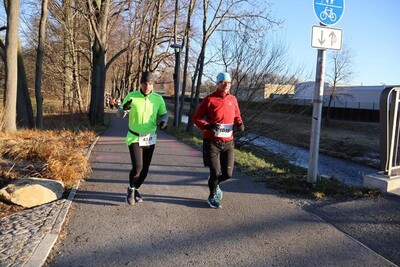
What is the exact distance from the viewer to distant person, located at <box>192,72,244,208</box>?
5.69 metres

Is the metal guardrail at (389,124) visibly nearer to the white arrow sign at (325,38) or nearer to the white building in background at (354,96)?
the white arrow sign at (325,38)

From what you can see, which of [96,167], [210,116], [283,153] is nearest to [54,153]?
[96,167]

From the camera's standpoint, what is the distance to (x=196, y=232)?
5.00m

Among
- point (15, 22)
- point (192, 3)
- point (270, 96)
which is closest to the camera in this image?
point (15, 22)

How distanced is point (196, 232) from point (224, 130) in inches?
60.1

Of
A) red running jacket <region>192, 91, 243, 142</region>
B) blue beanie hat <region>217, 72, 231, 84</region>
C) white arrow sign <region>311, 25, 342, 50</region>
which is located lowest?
red running jacket <region>192, 91, 243, 142</region>

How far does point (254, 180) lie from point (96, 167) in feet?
12.0

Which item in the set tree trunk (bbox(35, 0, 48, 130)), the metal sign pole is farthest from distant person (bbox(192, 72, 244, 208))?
tree trunk (bbox(35, 0, 48, 130))

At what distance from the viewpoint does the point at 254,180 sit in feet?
26.3

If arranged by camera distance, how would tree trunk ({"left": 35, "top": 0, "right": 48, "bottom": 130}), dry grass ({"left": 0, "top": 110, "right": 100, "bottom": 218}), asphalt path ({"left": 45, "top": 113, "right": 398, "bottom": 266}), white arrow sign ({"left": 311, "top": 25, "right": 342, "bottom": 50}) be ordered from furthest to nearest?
tree trunk ({"left": 35, "top": 0, "right": 48, "bottom": 130})
dry grass ({"left": 0, "top": 110, "right": 100, "bottom": 218})
white arrow sign ({"left": 311, "top": 25, "right": 342, "bottom": 50})
asphalt path ({"left": 45, "top": 113, "right": 398, "bottom": 266})

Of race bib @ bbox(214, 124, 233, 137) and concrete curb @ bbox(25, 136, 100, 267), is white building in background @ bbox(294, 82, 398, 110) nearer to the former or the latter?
race bib @ bbox(214, 124, 233, 137)

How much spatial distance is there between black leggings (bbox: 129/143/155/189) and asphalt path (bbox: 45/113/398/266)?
0.42 m

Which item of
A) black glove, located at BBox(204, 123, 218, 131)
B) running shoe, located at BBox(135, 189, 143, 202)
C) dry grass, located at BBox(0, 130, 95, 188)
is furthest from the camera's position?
dry grass, located at BBox(0, 130, 95, 188)

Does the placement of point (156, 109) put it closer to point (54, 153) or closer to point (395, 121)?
point (54, 153)
